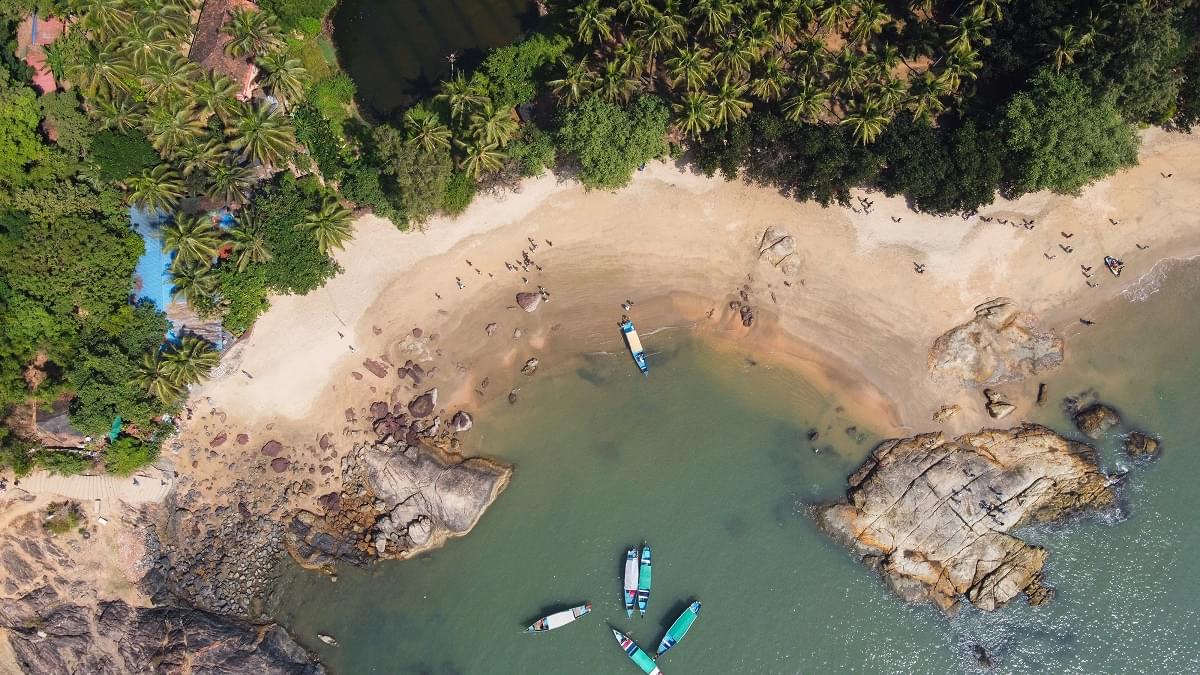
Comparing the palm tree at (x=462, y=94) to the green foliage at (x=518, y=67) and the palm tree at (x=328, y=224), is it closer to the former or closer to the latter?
the green foliage at (x=518, y=67)

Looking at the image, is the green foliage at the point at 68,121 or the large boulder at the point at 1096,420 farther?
the large boulder at the point at 1096,420

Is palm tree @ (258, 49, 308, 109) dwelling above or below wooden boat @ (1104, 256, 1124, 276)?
above

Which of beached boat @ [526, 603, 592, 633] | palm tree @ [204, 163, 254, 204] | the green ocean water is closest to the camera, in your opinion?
palm tree @ [204, 163, 254, 204]

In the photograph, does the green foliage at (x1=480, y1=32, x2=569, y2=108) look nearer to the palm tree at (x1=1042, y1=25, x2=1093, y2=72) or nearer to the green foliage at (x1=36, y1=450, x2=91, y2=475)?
the palm tree at (x1=1042, y1=25, x2=1093, y2=72)

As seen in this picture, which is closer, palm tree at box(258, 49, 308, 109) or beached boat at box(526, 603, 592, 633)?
palm tree at box(258, 49, 308, 109)

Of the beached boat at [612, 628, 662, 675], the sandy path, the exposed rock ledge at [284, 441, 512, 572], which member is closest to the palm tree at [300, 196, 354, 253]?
the sandy path

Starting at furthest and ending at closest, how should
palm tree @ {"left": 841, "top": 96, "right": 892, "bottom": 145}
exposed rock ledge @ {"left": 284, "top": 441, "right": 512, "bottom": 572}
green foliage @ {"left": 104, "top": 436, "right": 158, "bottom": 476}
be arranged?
exposed rock ledge @ {"left": 284, "top": 441, "right": 512, "bottom": 572} < green foliage @ {"left": 104, "top": 436, "right": 158, "bottom": 476} < palm tree @ {"left": 841, "top": 96, "right": 892, "bottom": 145}

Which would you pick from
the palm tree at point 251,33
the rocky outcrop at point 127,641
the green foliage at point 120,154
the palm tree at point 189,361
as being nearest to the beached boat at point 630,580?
the rocky outcrop at point 127,641
